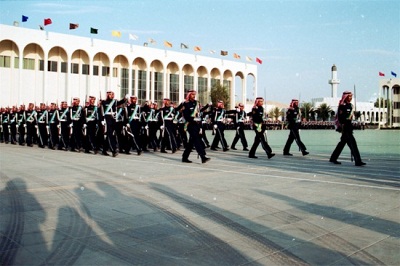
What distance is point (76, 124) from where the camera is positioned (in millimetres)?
18078

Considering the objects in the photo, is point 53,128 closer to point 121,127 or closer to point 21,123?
point 21,123

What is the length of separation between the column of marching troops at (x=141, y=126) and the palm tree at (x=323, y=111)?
89.0 meters

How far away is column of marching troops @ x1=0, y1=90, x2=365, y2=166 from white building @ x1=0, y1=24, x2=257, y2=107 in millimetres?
33411

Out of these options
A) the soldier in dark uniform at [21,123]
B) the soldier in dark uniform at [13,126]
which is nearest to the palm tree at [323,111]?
the soldier in dark uniform at [13,126]

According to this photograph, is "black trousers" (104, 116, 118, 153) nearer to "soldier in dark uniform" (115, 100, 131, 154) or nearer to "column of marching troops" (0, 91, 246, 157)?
"column of marching troops" (0, 91, 246, 157)

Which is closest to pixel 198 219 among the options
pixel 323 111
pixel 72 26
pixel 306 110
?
pixel 72 26

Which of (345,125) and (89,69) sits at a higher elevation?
(89,69)

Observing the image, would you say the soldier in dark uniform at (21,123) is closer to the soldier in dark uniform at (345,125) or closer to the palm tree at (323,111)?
the soldier in dark uniform at (345,125)

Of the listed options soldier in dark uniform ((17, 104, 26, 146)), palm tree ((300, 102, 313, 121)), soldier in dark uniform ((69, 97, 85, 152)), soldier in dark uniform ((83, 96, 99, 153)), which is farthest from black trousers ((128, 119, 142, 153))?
palm tree ((300, 102, 313, 121))

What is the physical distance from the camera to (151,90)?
69938 mm

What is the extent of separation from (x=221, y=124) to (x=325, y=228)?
13595 mm

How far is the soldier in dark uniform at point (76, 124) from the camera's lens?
18.0 m

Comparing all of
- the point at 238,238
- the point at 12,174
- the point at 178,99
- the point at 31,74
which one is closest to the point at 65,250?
the point at 238,238

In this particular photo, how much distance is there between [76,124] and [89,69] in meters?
43.3
